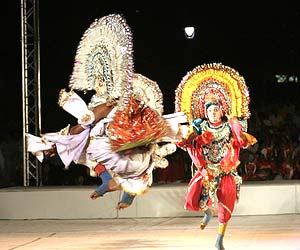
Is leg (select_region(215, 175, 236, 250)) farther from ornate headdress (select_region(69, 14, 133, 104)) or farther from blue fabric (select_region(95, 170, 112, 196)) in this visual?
ornate headdress (select_region(69, 14, 133, 104))

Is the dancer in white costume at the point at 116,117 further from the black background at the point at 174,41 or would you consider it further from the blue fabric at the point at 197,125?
the black background at the point at 174,41

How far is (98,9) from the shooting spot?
2281 centimetres

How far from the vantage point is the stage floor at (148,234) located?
36.0ft

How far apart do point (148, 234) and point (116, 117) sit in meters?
2.58

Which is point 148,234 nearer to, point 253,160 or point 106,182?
point 106,182

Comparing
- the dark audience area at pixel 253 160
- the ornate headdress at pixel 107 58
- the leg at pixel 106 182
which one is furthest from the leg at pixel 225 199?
the dark audience area at pixel 253 160

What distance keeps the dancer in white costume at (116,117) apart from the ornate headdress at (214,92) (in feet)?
0.82

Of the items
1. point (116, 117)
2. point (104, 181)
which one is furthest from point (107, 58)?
point (104, 181)

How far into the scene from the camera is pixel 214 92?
10.3 m

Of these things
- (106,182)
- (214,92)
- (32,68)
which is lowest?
(106,182)

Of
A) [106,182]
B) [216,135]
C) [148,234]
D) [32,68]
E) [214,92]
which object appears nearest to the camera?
[216,135]

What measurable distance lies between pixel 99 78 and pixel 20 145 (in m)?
8.28

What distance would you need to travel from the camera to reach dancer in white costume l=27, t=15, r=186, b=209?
10.1 metres

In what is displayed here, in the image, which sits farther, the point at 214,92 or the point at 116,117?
the point at 214,92
